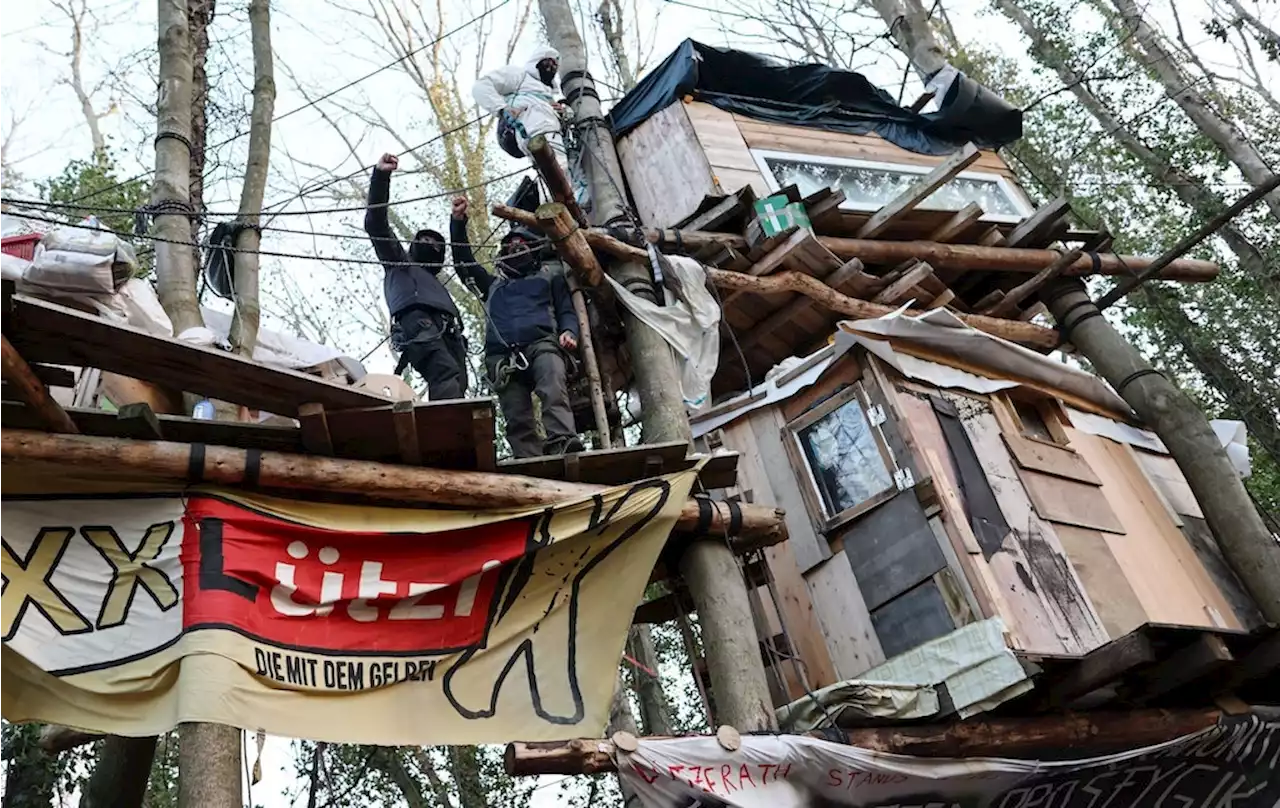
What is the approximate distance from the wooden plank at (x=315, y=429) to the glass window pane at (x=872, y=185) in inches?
268

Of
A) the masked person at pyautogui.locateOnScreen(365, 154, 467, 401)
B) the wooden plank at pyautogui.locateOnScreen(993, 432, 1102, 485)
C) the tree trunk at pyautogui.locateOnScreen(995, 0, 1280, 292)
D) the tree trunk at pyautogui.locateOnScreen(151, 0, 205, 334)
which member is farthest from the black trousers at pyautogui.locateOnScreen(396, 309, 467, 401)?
the tree trunk at pyautogui.locateOnScreen(995, 0, 1280, 292)

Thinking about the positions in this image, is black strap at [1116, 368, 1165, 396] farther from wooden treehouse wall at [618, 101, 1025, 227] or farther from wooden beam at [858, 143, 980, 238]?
wooden treehouse wall at [618, 101, 1025, 227]

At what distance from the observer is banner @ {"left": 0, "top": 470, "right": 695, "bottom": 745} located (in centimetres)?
469

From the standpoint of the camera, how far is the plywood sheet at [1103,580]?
8.23m

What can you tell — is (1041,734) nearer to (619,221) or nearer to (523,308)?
(523,308)

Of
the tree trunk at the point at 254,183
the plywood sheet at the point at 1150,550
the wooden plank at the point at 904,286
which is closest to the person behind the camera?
the tree trunk at the point at 254,183

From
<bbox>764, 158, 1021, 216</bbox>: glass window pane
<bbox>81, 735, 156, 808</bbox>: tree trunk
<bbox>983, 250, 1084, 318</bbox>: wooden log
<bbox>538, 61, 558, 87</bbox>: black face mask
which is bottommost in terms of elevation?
<bbox>81, 735, 156, 808</bbox>: tree trunk

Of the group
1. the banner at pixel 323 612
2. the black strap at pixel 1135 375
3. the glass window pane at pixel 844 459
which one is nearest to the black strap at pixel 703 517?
the banner at pixel 323 612

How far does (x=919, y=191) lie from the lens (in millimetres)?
9875

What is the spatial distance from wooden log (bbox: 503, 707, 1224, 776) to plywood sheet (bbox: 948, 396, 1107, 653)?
22.9 inches

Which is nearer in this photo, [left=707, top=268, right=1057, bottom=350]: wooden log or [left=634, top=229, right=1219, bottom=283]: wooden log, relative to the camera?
[left=707, top=268, right=1057, bottom=350]: wooden log

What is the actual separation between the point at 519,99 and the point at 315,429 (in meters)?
5.40

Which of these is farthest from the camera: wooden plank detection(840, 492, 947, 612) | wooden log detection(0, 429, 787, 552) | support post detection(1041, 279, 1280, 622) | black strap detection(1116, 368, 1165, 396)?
black strap detection(1116, 368, 1165, 396)

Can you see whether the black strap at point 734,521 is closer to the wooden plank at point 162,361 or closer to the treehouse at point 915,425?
the treehouse at point 915,425
